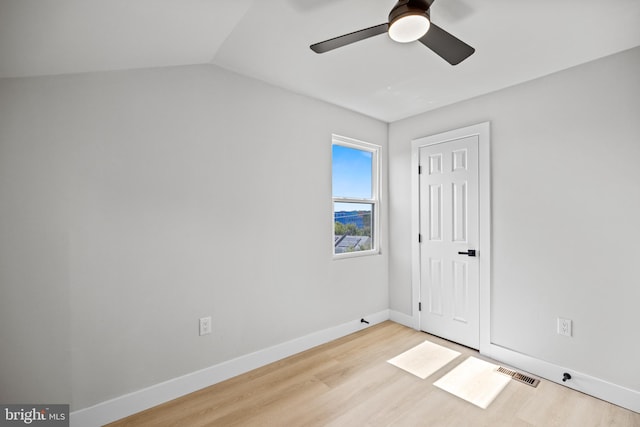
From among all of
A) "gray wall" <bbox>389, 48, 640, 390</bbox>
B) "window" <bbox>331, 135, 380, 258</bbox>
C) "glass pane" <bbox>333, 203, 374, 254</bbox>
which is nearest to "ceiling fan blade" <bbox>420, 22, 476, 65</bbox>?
"gray wall" <bbox>389, 48, 640, 390</bbox>

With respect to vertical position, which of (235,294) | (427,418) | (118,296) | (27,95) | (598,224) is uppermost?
(27,95)

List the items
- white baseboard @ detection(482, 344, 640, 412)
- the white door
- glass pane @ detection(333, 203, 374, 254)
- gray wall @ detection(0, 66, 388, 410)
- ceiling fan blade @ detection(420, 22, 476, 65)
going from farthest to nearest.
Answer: glass pane @ detection(333, 203, 374, 254), the white door, white baseboard @ detection(482, 344, 640, 412), gray wall @ detection(0, 66, 388, 410), ceiling fan blade @ detection(420, 22, 476, 65)

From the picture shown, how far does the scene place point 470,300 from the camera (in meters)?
2.87

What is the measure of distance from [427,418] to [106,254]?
2.37 m

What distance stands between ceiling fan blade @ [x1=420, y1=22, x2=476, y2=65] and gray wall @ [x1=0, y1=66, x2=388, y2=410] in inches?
59.1

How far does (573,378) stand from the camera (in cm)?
221

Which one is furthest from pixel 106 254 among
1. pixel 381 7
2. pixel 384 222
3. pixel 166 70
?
pixel 384 222

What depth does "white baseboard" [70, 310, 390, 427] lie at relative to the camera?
1.77m

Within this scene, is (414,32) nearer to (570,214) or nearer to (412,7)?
(412,7)

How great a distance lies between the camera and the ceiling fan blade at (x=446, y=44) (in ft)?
4.85

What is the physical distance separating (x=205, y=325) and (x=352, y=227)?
190cm

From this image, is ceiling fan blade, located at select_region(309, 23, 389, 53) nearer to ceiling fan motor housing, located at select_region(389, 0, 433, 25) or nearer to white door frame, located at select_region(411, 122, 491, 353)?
ceiling fan motor housing, located at select_region(389, 0, 433, 25)

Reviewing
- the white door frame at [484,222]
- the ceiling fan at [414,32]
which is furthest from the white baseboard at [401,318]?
the ceiling fan at [414,32]

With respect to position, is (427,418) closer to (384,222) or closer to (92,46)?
(384,222)
